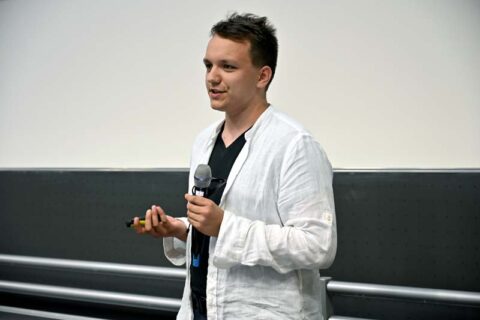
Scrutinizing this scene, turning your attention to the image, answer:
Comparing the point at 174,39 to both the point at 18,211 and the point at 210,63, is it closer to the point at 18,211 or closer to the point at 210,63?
the point at 18,211

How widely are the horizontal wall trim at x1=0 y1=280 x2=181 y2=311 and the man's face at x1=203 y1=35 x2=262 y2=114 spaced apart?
194 centimetres

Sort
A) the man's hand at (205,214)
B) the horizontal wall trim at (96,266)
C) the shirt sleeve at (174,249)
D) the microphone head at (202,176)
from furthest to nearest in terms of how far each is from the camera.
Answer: the horizontal wall trim at (96,266) → the shirt sleeve at (174,249) → the microphone head at (202,176) → the man's hand at (205,214)

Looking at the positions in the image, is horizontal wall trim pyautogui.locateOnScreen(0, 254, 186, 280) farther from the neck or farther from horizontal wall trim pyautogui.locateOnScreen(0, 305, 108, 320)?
the neck

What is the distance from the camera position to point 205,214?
144cm

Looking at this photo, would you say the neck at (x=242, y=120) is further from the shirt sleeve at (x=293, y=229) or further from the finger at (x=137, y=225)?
the finger at (x=137, y=225)

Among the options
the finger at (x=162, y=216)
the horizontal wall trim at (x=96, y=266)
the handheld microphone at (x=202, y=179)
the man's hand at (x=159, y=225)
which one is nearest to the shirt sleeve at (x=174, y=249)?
the man's hand at (x=159, y=225)

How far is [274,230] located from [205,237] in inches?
8.5

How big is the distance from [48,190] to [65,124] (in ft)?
1.34

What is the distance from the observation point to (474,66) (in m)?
2.84

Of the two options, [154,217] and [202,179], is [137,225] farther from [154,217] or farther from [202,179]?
[202,179]

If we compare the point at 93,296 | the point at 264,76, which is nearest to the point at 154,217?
the point at 264,76

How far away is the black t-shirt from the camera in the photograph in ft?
5.27

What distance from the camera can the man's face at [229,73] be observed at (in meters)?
1.63

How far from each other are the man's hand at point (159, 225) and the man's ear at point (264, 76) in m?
0.41
